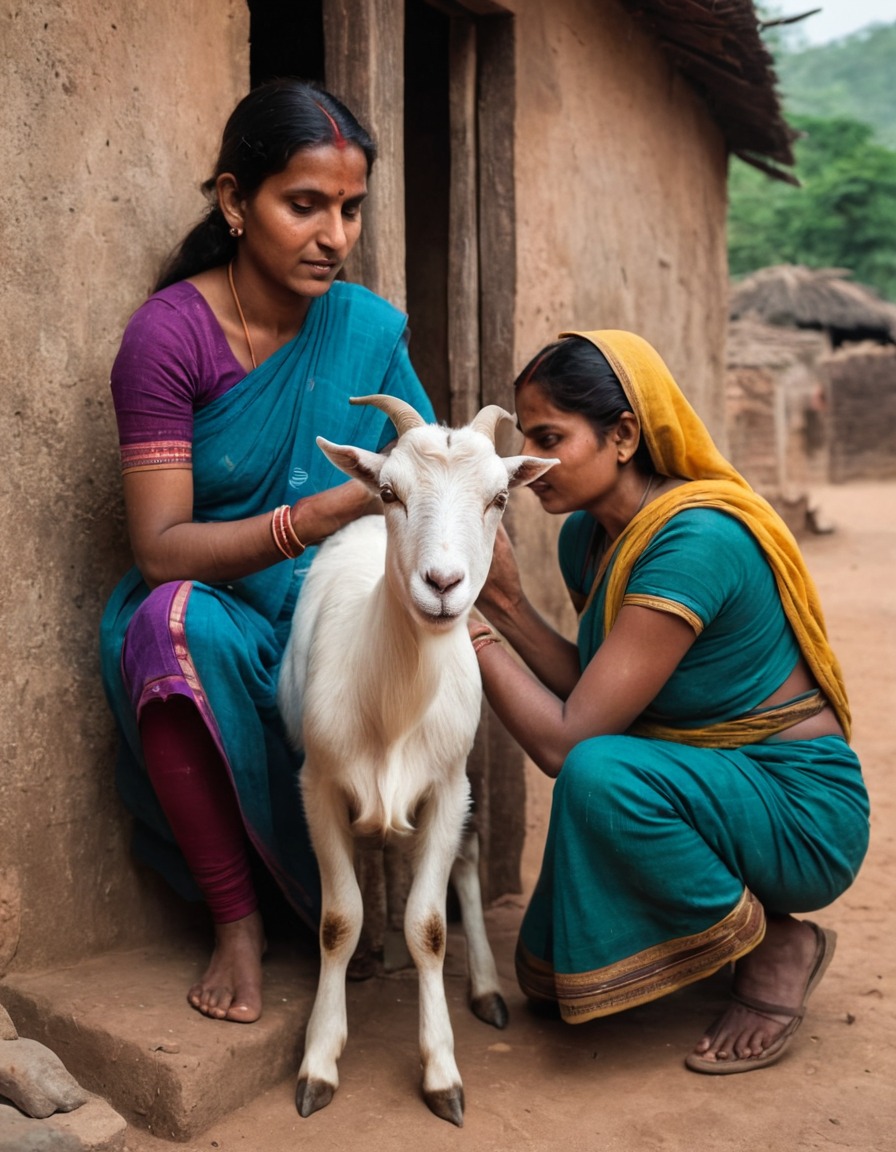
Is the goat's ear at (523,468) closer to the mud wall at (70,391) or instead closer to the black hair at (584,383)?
the black hair at (584,383)

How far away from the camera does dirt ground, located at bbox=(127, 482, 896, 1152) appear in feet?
8.86

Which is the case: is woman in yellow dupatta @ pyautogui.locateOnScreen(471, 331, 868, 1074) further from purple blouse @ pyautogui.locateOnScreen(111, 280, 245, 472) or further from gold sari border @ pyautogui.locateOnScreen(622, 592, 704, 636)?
purple blouse @ pyautogui.locateOnScreen(111, 280, 245, 472)

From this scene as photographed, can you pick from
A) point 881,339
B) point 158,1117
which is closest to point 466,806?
point 158,1117

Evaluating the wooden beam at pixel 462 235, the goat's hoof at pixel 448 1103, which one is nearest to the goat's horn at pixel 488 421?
the goat's hoof at pixel 448 1103

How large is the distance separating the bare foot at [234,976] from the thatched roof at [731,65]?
13.5 ft

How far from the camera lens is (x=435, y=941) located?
2951 mm

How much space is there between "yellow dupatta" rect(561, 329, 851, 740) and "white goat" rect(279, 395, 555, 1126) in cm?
42

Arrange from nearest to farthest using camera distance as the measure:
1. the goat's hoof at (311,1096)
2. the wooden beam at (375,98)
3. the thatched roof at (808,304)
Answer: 1. the goat's hoof at (311,1096)
2. the wooden beam at (375,98)
3. the thatched roof at (808,304)

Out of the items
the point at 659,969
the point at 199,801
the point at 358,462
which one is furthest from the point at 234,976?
the point at 358,462

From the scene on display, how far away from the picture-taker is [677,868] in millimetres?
2920

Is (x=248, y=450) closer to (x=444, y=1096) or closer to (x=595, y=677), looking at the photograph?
(x=595, y=677)

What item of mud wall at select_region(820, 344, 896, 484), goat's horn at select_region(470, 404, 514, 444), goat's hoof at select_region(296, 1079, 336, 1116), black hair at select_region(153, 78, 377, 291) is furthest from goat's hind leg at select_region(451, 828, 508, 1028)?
mud wall at select_region(820, 344, 896, 484)

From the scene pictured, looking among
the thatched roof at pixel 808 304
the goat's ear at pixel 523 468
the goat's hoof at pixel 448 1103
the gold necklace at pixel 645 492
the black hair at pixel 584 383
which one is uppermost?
the thatched roof at pixel 808 304

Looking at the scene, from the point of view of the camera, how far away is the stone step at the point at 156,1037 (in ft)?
8.82
